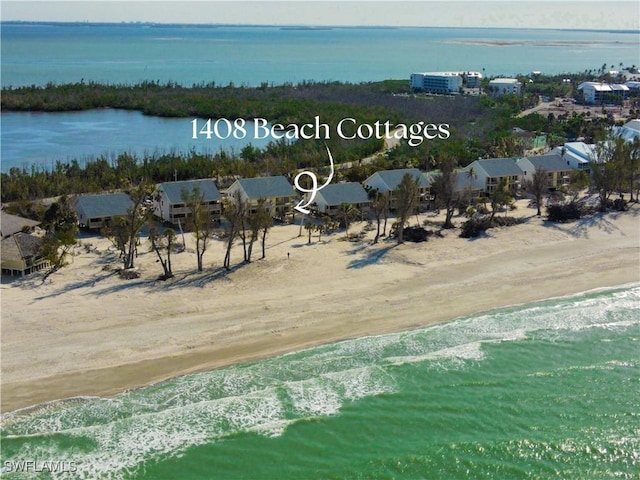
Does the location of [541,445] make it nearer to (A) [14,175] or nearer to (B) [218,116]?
(A) [14,175]

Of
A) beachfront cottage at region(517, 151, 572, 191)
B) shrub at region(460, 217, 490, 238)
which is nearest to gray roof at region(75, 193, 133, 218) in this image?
shrub at region(460, 217, 490, 238)

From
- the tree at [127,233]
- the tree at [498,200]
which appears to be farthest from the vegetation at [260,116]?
the tree at [127,233]

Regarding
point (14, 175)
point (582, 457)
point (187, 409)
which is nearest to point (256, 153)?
point (14, 175)

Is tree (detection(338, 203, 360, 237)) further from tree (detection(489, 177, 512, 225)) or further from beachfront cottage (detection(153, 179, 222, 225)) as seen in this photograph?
tree (detection(489, 177, 512, 225))

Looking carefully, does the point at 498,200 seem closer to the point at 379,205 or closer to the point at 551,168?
the point at 379,205

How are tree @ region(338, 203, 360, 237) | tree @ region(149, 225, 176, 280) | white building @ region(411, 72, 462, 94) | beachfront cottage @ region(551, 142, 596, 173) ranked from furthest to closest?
white building @ region(411, 72, 462, 94) < beachfront cottage @ region(551, 142, 596, 173) < tree @ region(338, 203, 360, 237) < tree @ region(149, 225, 176, 280)

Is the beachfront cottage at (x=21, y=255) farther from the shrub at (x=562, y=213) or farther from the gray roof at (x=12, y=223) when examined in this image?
the shrub at (x=562, y=213)
